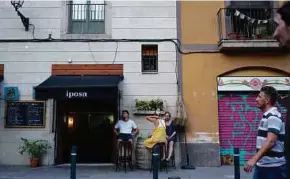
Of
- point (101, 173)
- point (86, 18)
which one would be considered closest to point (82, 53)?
point (86, 18)

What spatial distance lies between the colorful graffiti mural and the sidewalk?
813mm

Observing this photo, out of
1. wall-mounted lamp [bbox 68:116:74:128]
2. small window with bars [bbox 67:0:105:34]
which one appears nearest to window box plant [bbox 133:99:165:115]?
wall-mounted lamp [bbox 68:116:74:128]

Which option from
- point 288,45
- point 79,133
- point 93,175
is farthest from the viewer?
point 79,133

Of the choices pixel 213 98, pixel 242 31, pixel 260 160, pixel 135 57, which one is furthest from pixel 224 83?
pixel 260 160

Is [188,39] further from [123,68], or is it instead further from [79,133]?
[79,133]

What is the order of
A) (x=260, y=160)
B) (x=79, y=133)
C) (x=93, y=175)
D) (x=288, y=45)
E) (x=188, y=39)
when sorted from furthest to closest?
1. (x=79, y=133)
2. (x=188, y=39)
3. (x=93, y=175)
4. (x=260, y=160)
5. (x=288, y=45)

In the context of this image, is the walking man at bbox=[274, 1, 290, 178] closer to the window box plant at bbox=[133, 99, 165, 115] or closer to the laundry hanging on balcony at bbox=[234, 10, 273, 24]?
the window box plant at bbox=[133, 99, 165, 115]

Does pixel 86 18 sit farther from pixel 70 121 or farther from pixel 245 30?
pixel 245 30

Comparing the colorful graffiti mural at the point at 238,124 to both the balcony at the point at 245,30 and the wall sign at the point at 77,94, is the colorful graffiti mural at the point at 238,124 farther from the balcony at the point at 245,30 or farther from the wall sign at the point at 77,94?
the wall sign at the point at 77,94

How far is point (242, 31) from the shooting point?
11891 mm

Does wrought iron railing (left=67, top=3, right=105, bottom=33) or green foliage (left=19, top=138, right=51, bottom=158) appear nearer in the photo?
green foliage (left=19, top=138, right=51, bottom=158)

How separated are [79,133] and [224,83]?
17.9ft

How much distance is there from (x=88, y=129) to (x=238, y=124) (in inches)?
209

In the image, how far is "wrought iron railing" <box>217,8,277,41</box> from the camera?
11578 mm
